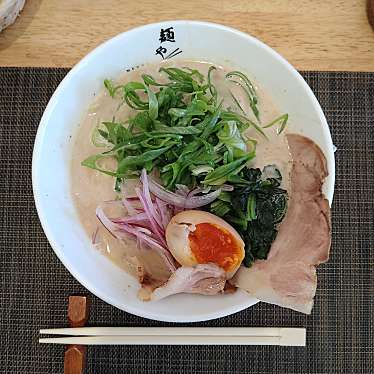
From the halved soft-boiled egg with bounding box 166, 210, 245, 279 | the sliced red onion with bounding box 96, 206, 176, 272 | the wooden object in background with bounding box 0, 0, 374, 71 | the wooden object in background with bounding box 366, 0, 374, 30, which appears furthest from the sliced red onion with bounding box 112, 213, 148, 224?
the wooden object in background with bounding box 366, 0, 374, 30

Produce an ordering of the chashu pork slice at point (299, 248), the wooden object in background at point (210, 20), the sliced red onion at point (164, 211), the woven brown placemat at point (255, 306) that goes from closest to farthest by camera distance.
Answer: the chashu pork slice at point (299, 248) → the sliced red onion at point (164, 211) → the woven brown placemat at point (255, 306) → the wooden object in background at point (210, 20)

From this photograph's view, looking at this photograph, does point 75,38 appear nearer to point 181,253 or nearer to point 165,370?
point 181,253

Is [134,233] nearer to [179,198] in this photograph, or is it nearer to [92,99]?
[179,198]

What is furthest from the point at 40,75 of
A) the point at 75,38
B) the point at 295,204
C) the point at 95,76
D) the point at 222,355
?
the point at 222,355

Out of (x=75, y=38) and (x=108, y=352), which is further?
(x=75, y=38)

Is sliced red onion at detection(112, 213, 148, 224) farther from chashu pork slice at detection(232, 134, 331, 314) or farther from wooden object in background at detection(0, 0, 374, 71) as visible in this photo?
wooden object in background at detection(0, 0, 374, 71)

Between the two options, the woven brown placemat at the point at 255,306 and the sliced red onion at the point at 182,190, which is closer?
the sliced red onion at the point at 182,190

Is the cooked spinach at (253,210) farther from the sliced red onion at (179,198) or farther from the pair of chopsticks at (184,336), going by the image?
the pair of chopsticks at (184,336)

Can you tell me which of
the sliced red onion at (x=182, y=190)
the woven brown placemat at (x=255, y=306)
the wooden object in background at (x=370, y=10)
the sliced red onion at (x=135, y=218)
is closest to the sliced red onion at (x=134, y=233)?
the sliced red onion at (x=135, y=218)
